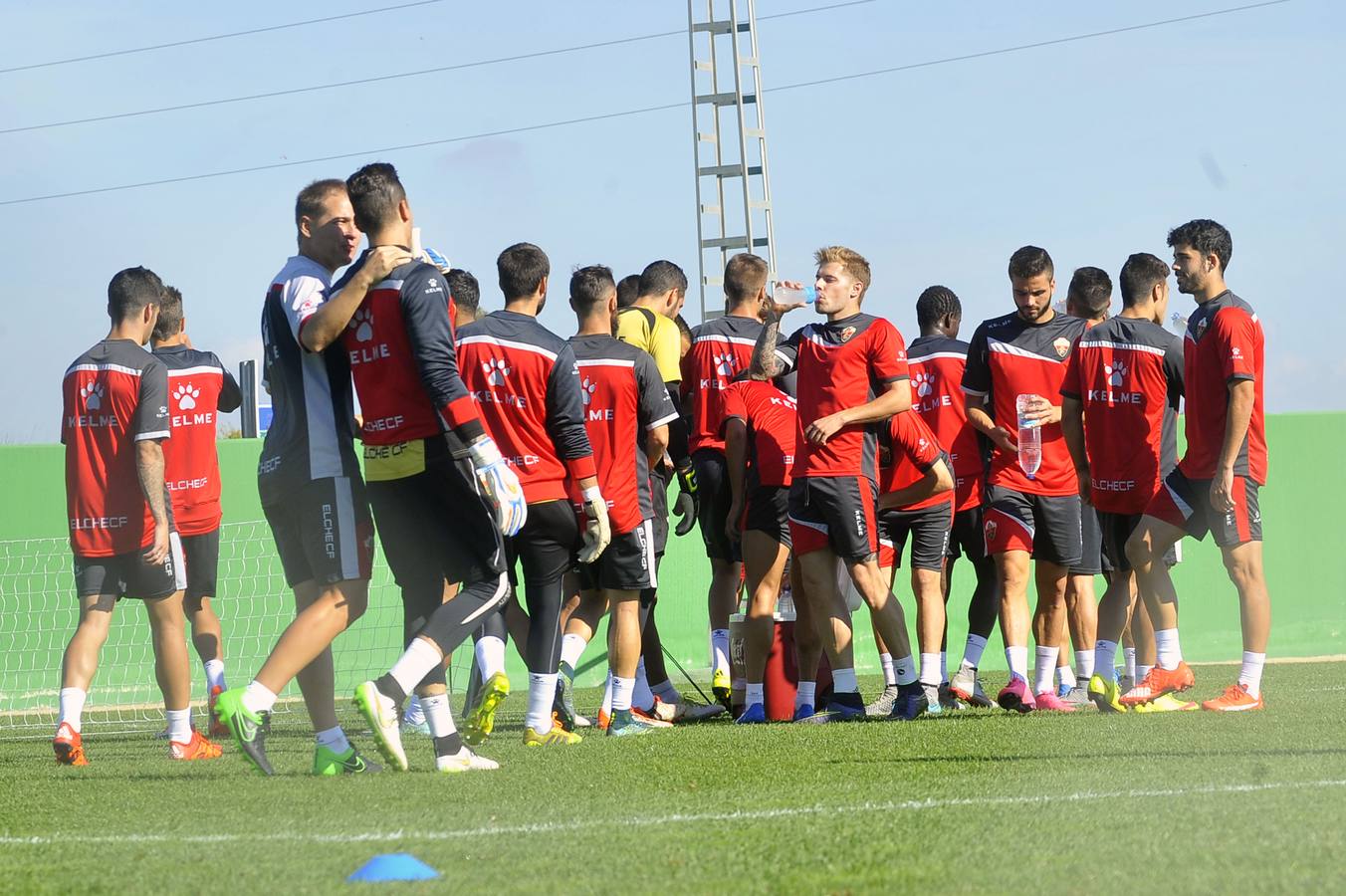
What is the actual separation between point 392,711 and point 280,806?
2.07ft

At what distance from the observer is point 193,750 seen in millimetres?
6996

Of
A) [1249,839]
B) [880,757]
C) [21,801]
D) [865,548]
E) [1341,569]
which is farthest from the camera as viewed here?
[1341,569]

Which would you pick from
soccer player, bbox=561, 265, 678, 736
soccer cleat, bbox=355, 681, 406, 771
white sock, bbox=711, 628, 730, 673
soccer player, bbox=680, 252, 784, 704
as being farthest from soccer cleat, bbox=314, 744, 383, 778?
white sock, bbox=711, 628, 730, 673

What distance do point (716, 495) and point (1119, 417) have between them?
225cm

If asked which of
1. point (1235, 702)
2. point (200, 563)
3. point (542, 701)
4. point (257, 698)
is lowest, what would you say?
point (1235, 702)

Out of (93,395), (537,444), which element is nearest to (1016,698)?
(537,444)

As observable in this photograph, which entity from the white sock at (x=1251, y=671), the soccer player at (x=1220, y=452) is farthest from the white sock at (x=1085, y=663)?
the white sock at (x=1251, y=671)

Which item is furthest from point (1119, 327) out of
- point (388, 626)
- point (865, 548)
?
point (388, 626)

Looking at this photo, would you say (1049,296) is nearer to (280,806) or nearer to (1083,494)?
(1083,494)

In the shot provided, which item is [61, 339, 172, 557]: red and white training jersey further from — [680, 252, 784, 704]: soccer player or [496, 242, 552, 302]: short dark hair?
[680, 252, 784, 704]: soccer player

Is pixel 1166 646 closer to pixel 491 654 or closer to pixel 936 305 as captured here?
pixel 936 305

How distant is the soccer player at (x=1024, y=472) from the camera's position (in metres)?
8.15

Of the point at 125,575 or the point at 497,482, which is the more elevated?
the point at 497,482

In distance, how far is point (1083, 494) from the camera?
26.1ft
